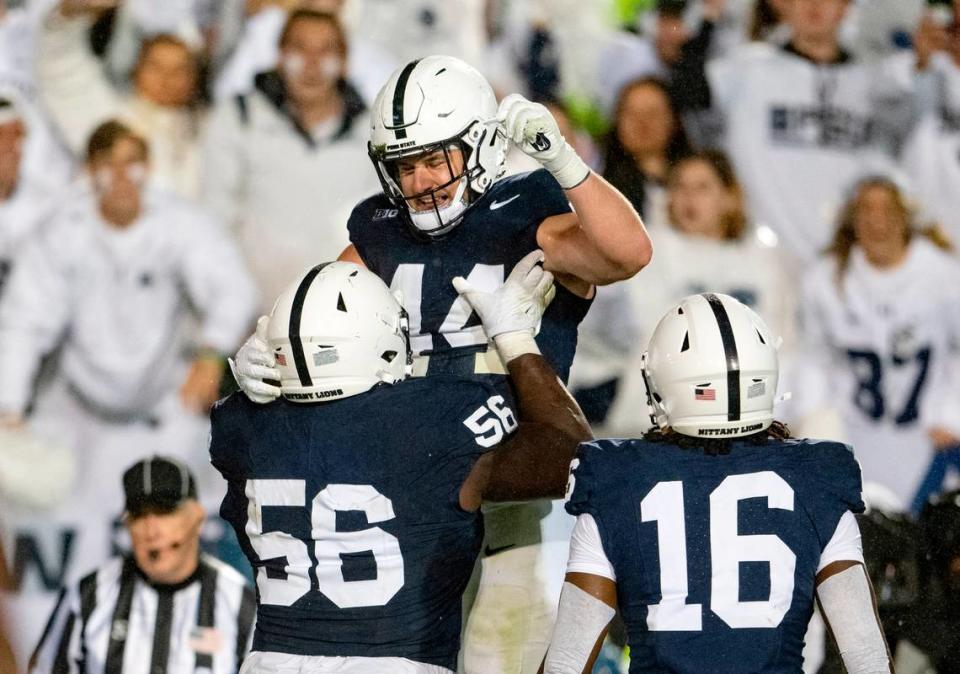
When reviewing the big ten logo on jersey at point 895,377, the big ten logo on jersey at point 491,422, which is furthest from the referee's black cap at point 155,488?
the big ten logo on jersey at point 895,377

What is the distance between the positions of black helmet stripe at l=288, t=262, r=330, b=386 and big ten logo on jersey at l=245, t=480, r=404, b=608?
0.25 meters

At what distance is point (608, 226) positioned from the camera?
132 inches

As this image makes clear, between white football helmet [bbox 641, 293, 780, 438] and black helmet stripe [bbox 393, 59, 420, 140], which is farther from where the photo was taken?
black helmet stripe [bbox 393, 59, 420, 140]

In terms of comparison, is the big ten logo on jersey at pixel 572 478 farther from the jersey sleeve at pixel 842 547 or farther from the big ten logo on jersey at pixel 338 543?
the jersey sleeve at pixel 842 547

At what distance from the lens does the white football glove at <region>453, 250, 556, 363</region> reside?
340 centimetres

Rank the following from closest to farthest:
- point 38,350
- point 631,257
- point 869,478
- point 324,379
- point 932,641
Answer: point 324,379 → point 631,257 → point 932,641 → point 38,350 → point 869,478

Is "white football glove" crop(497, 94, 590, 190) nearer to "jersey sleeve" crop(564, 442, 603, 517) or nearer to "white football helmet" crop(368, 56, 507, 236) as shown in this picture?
"white football helmet" crop(368, 56, 507, 236)

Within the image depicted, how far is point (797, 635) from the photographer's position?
2861 millimetres

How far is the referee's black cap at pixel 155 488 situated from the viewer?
16.7 feet

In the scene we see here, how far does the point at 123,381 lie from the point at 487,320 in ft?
13.5

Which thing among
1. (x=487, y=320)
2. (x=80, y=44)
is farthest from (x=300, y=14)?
(x=487, y=320)

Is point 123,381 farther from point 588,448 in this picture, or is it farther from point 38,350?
point 588,448

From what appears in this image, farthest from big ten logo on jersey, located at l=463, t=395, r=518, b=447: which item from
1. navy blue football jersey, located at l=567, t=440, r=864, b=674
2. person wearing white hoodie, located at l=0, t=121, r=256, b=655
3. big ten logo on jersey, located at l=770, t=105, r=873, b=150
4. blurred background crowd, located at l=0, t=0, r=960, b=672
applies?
big ten logo on jersey, located at l=770, t=105, r=873, b=150

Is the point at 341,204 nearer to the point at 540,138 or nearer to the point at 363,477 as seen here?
the point at 540,138
